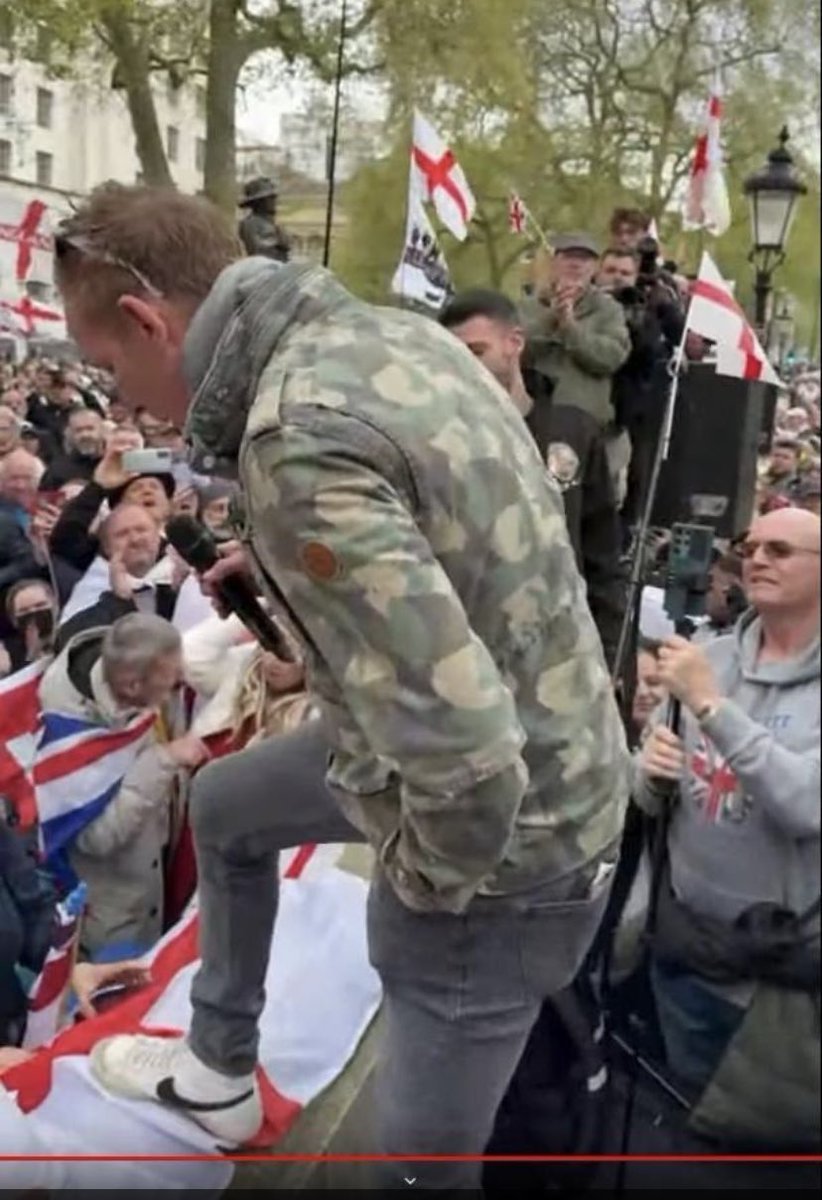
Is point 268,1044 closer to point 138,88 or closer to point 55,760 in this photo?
point 55,760

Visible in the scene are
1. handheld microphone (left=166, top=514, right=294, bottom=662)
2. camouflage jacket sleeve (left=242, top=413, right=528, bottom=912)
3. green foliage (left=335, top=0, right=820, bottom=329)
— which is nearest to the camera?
camouflage jacket sleeve (left=242, top=413, right=528, bottom=912)

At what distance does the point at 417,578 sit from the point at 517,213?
0.37m

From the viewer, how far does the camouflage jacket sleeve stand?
1.16m

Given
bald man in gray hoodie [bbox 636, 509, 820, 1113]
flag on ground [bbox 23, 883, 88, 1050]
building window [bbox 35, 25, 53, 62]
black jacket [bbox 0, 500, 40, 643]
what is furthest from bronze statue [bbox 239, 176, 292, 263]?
flag on ground [bbox 23, 883, 88, 1050]

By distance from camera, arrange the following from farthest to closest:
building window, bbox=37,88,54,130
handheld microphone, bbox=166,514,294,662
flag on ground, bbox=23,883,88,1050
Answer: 1. flag on ground, bbox=23,883,88,1050
2. handheld microphone, bbox=166,514,294,662
3. building window, bbox=37,88,54,130

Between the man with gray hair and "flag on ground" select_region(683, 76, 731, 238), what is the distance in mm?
635

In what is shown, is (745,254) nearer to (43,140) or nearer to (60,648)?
(43,140)

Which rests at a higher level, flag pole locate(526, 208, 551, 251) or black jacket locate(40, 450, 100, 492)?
flag pole locate(526, 208, 551, 251)

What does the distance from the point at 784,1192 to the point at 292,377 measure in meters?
0.81

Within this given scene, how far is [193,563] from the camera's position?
153 centimetres

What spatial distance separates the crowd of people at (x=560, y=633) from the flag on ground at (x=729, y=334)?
0.02 meters

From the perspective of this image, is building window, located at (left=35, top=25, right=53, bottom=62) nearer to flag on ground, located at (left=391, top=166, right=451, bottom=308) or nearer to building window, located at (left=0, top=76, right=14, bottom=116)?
building window, located at (left=0, top=76, right=14, bottom=116)

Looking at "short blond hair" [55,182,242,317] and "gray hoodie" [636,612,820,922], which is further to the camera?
"short blond hair" [55,182,242,317]

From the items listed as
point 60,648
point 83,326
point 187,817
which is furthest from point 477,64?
point 187,817
